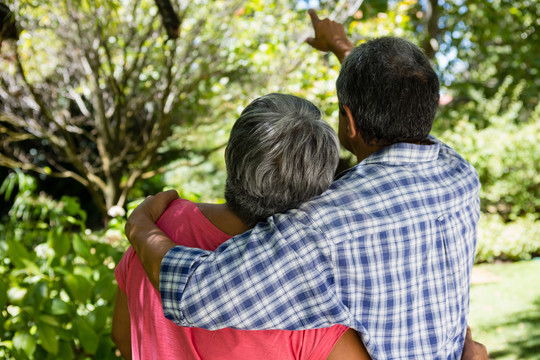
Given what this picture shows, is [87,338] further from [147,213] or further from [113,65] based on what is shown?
[113,65]

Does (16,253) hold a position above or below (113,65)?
below

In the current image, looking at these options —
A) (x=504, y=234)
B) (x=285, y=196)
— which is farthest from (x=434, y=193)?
(x=504, y=234)

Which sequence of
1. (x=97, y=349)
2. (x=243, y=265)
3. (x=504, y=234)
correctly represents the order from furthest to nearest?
(x=504, y=234) → (x=97, y=349) → (x=243, y=265)

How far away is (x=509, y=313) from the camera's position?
526 cm

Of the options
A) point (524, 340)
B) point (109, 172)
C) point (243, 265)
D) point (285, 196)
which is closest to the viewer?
point (243, 265)

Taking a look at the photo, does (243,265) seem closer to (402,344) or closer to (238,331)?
(238,331)

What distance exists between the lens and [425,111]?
4.06ft

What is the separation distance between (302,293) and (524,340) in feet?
14.6

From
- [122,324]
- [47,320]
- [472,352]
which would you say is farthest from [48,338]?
[472,352]

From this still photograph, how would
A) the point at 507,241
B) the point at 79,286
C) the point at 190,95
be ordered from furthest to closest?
1. the point at 507,241
2. the point at 190,95
3. the point at 79,286

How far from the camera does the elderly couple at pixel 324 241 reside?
1052 millimetres

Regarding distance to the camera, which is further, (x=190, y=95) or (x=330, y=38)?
(x=190, y=95)

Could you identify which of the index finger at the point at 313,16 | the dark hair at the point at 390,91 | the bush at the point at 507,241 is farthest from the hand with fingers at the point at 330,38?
the bush at the point at 507,241

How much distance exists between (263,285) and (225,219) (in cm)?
28
